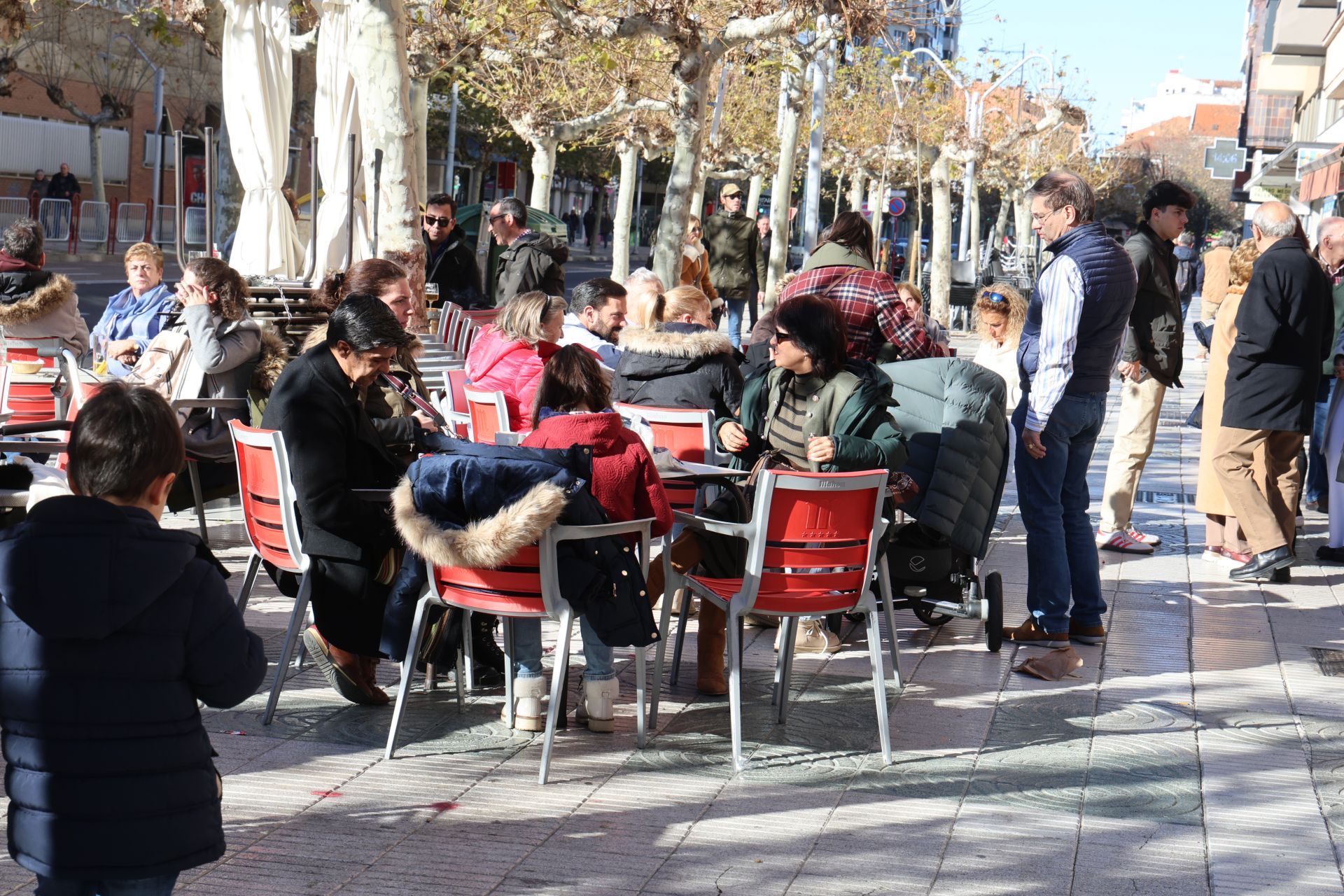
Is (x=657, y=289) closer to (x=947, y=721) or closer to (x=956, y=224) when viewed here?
(x=947, y=721)

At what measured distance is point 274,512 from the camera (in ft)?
18.6

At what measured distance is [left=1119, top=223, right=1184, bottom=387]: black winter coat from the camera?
29.5 ft

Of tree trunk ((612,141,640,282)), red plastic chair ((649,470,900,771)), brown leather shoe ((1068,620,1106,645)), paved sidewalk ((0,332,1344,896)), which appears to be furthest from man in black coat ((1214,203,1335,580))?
tree trunk ((612,141,640,282))

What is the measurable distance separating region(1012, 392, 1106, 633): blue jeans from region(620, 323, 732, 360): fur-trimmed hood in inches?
58.3

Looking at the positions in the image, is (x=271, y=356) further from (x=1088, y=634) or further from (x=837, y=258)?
(x=1088, y=634)

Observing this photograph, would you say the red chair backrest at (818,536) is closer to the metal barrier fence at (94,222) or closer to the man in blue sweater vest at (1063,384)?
the man in blue sweater vest at (1063,384)

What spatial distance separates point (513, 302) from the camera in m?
7.88

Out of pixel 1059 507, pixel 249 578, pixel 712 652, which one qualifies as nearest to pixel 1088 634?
pixel 1059 507

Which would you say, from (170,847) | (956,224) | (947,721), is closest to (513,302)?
(947,721)

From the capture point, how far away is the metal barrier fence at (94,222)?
35.2m

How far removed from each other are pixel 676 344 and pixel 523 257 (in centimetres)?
408

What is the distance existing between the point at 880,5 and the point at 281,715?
→ 1318cm

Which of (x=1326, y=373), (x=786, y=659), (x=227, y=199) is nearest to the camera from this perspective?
(x=786, y=659)

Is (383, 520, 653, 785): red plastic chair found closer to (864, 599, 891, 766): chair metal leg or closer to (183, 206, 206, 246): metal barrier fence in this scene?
(864, 599, 891, 766): chair metal leg
